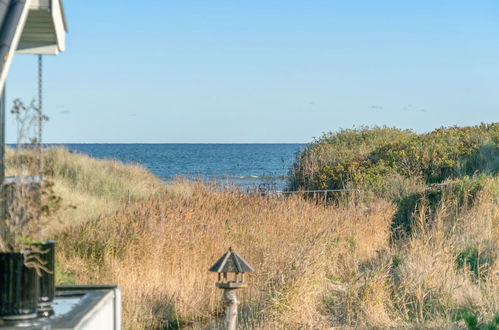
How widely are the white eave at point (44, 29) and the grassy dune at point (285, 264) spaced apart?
3.52 ft

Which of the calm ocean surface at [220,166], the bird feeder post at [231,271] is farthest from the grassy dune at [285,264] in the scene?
the calm ocean surface at [220,166]

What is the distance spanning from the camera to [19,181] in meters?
4.29

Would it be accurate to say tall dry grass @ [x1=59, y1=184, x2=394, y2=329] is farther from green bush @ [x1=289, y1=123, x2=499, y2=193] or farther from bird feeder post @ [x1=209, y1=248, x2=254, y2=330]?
green bush @ [x1=289, y1=123, x2=499, y2=193]

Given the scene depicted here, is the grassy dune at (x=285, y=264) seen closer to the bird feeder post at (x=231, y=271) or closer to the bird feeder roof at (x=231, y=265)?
the bird feeder post at (x=231, y=271)

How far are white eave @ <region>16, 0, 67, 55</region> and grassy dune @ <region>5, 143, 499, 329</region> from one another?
1.07 m

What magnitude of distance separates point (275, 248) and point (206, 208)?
2.18 metres

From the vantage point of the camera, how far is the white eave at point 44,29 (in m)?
6.01

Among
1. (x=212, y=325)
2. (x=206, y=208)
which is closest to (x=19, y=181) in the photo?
(x=212, y=325)

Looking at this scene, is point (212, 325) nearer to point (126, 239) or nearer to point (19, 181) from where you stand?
point (126, 239)

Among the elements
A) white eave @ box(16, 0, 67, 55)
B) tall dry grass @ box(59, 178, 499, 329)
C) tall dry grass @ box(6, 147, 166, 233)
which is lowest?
tall dry grass @ box(59, 178, 499, 329)

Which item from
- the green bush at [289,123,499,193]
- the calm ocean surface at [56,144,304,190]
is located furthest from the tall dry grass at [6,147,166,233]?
the green bush at [289,123,499,193]

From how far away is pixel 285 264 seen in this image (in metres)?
8.29

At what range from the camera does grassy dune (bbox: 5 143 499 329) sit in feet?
26.5

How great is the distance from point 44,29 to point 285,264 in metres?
3.67
